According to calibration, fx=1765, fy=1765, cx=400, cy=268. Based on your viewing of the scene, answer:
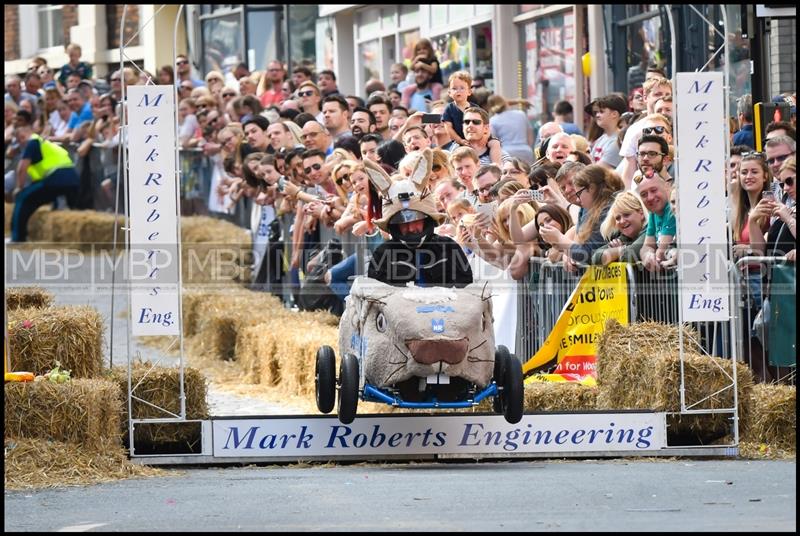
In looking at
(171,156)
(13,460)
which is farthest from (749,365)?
(13,460)

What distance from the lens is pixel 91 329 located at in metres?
13.4

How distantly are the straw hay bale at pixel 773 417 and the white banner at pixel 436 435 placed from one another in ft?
2.39

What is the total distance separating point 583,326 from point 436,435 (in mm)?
2498

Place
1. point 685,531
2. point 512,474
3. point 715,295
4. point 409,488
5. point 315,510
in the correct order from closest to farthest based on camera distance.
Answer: point 685,531, point 315,510, point 409,488, point 512,474, point 715,295

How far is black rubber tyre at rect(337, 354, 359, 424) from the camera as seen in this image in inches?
484

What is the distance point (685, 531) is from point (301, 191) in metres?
10.6

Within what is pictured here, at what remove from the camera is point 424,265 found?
12977 millimetres

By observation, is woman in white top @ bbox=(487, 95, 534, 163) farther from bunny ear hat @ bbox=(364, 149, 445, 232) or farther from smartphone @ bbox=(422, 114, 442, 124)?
bunny ear hat @ bbox=(364, 149, 445, 232)

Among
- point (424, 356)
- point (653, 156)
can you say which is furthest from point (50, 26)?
point (424, 356)

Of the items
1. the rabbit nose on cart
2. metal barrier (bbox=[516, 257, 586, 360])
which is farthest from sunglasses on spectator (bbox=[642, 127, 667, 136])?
the rabbit nose on cart

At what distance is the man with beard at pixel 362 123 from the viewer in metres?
19.4

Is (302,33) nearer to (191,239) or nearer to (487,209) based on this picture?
(191,239)

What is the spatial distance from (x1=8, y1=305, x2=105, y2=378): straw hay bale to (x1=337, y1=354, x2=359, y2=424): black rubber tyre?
2.21 meters

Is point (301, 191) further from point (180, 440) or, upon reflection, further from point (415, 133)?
point (180, 440)
